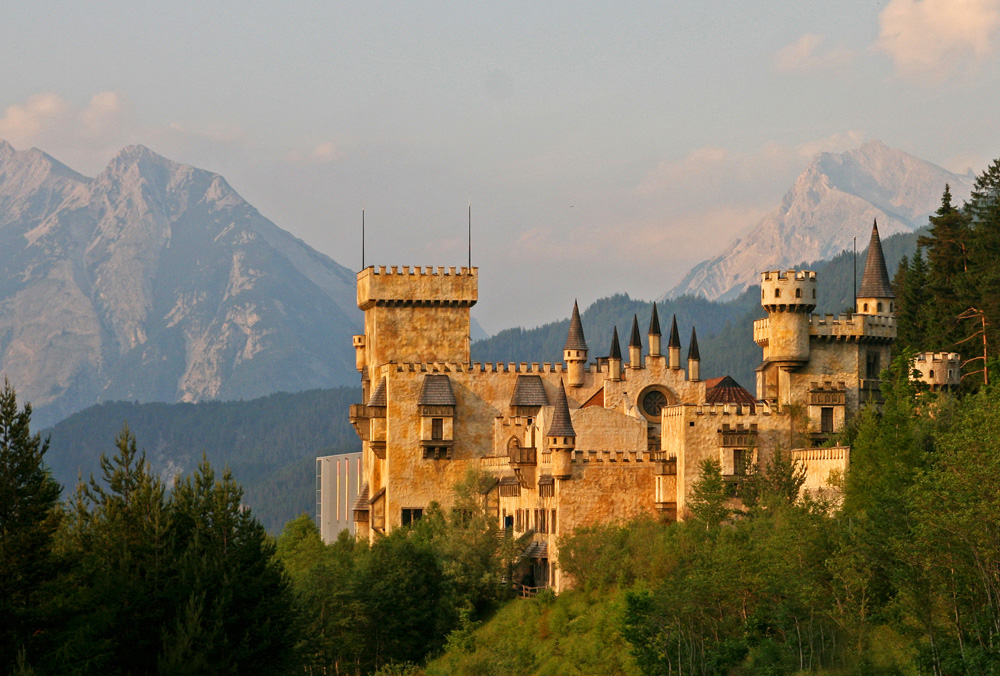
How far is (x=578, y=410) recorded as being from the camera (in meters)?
85.0

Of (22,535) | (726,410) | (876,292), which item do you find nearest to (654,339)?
(876,292)

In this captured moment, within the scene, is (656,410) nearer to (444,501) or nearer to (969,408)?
(444,501)

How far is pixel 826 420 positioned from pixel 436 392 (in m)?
24.8

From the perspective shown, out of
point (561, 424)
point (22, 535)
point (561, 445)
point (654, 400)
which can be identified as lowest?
point (22, 535)

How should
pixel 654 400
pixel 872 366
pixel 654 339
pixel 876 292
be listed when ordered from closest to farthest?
1. pixel 872 366
2. pixel 876 292
3. pixel 654 400
4. pixel 654 339

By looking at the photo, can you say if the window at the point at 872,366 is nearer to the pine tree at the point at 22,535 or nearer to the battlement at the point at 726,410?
the battlement at the point at 726,410

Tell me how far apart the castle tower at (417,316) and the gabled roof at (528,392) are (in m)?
3.83

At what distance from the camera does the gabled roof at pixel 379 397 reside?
95688mm

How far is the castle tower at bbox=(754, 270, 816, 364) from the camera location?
81188 millimetres

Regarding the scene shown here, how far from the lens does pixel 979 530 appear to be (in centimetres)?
5288

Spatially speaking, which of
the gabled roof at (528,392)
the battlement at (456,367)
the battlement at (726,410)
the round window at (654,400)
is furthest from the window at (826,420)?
the gabled roof at (528,392)

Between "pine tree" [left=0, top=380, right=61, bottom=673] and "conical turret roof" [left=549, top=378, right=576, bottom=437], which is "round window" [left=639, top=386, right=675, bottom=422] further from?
"pine tree" [left=0, top=380, right=61, bottom=673]

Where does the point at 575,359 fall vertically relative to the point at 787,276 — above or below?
below

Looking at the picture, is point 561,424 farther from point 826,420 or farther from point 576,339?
point 576,339
